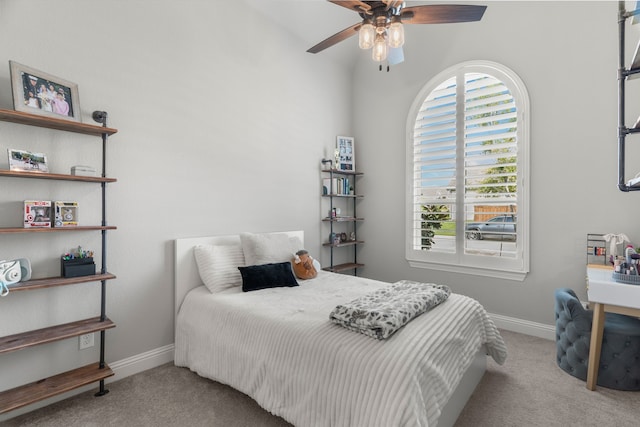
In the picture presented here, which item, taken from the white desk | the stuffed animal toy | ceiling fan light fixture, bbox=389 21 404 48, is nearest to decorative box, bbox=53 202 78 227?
the stuffed animal toy

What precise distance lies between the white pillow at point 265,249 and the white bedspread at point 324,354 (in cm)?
34

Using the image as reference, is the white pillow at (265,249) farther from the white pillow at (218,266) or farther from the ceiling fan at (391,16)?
the ceiling fan at (391,16)

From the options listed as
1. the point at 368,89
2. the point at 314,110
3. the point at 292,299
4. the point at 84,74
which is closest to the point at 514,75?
the point at 368,89

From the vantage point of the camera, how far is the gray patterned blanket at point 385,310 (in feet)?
5.14

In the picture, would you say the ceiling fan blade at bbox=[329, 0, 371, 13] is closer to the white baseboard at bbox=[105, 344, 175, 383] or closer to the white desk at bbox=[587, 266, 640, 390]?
the white desk at bbox=[587, 266, 640, 390]

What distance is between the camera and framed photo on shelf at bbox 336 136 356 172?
4.05 meters

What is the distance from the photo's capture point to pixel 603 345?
214 centimetres

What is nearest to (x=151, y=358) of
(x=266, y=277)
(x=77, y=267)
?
(x=77, y=267)

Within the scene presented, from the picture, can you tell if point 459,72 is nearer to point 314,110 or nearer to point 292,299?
point 314,110

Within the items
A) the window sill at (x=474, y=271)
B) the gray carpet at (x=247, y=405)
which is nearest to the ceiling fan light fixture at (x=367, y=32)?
the gray carpet at (x=247, y=405)

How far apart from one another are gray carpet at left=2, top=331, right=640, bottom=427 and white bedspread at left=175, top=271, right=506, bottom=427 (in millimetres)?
144

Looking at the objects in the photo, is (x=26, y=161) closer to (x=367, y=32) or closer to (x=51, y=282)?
(x=51, y=282)

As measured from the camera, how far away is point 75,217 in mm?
2035

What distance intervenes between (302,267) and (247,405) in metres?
1.15
